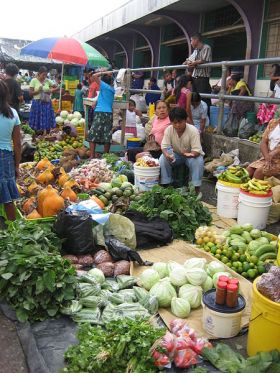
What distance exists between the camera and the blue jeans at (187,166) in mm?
6254

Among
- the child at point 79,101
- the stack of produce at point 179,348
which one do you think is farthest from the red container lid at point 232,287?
the child at point 79,101

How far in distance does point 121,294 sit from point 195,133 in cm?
342

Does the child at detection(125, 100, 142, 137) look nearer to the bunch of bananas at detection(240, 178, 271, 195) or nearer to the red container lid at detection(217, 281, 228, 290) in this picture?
the bunch of bananas at detection(240, 178, 271, 195)

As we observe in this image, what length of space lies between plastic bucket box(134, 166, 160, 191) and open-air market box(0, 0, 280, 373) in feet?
0.05

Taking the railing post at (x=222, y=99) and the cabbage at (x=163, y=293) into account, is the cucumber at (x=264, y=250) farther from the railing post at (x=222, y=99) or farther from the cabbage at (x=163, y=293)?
the railing post at (x=222, y=99)

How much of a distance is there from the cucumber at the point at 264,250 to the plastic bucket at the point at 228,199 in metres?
1.38

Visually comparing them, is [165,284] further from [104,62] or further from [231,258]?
[104,62]

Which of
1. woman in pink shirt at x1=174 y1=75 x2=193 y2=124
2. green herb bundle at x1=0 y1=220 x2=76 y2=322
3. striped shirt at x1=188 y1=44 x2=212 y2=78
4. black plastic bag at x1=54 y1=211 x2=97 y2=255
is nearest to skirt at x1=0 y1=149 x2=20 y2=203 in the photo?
black plastic bag at x1=54 y1=211 x2=97 y2=255

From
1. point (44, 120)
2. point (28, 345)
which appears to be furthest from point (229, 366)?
point (44, 120)

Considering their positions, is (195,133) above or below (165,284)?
above

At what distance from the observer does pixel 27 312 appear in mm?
3195

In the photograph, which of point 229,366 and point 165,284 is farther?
point 165,284

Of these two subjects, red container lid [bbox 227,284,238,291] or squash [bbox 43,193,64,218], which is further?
squash [bbox 43,193,64,218]

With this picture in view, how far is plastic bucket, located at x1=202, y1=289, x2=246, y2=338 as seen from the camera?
2971 millimetres
